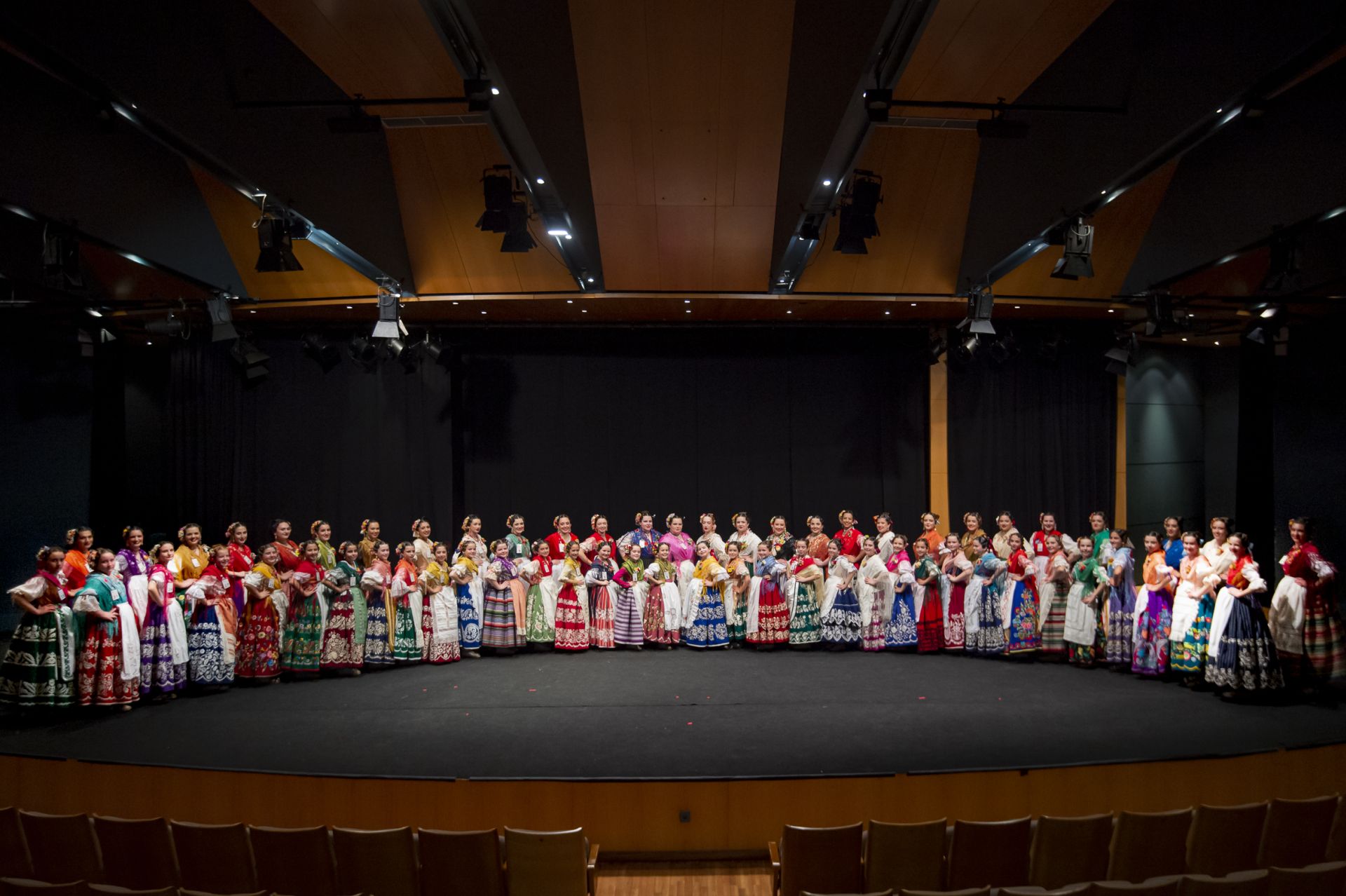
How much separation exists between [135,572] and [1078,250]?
726 centimetres

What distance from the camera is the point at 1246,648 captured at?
553 cm

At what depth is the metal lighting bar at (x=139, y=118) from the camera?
142 inches

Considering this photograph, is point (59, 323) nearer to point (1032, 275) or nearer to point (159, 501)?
point (159, 501)

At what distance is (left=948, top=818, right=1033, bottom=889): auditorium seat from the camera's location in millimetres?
3148

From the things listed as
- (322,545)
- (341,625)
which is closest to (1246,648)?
(341,625)

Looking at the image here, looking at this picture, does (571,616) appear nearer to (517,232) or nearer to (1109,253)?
(517,232)

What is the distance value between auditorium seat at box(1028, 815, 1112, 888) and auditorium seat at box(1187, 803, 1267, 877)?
0.40 metres

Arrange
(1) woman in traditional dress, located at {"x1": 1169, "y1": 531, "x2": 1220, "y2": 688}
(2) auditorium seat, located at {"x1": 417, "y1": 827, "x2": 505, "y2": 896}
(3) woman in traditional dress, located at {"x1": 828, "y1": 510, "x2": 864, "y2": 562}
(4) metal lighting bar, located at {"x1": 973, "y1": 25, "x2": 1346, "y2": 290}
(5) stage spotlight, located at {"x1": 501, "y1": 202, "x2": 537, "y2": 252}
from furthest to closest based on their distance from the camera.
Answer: (3) woman in traditional dress, located at {"x1": 828, "y1": 510, "x2": 864, "y2": 562} < (1) woman in traditional dress, located at {"x1": 1169, "y1": 531, "x2": 1220, "y2": 688} < (5) stage spotlight, located at {"x1": 501, "y1": 202, "x2": 537, "y2": 252} < (4) metal lighting bar, located at {"x1": 973, "y1": 25, "x2": 1346, "y2": 290} < (2) auditorium seat, located at {"x1": 417, "y1": 827, "x2": 505, "y2": 896}

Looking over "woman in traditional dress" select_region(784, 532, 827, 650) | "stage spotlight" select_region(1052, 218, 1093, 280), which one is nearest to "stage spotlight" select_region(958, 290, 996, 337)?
"stage spotlight" select_region(1052, 218, 1093, 280)

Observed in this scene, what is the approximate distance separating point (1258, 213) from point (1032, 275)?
7.51 feet

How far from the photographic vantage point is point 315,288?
329 inches

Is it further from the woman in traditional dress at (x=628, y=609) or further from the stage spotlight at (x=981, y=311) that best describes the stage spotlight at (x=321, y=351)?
the stage spotlight at (x=981, y=311)

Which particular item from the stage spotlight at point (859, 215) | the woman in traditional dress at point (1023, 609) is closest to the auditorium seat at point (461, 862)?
the stage spotlight at point (859, 215)

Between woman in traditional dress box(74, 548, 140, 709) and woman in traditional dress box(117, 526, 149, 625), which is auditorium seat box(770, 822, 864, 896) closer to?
woman in traditional dress box(74, 548, 140, 709)
